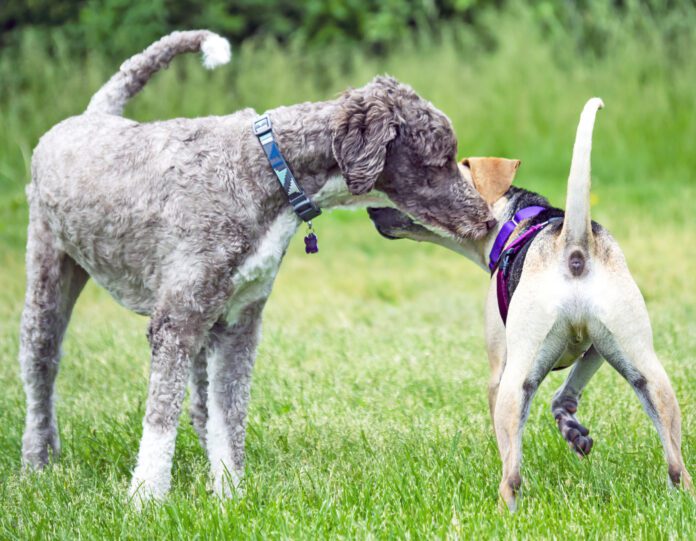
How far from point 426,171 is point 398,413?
1.34 m

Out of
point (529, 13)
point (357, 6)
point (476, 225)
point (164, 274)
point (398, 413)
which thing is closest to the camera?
point (164, 274)

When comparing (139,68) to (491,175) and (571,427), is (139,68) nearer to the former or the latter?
(491,175)

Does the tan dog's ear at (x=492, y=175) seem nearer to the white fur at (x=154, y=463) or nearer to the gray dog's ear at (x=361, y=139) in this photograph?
the gray dog's ear at (x=361, y=139)

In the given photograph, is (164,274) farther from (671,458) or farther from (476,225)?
(671,458)

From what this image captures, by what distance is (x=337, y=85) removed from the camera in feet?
44.1

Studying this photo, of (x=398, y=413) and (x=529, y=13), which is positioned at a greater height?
(x=398, y=413)

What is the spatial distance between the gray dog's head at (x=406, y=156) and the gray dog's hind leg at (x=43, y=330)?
54.9 inches

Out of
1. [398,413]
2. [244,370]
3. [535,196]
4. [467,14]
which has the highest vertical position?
[535,196]

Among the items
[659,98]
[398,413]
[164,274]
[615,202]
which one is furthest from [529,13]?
[164,274]

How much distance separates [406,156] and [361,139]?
24 cm

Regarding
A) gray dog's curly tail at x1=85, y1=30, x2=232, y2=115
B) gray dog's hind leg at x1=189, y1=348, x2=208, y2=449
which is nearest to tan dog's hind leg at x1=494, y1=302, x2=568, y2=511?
gray dog's hind leg at x1=189, y1=348, x2=208, y2=449

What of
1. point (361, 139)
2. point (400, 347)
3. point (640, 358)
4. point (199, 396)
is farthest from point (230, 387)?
point (400, 347)

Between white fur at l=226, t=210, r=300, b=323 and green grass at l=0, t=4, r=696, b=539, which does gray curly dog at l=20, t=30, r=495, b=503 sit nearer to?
white fur at l=226, t=210, r=300, b=323

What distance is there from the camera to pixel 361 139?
3.91 m
